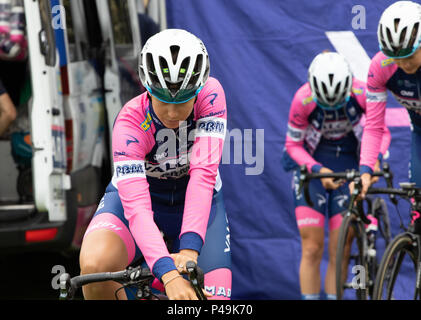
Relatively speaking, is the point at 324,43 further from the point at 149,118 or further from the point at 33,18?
the point at 149,118

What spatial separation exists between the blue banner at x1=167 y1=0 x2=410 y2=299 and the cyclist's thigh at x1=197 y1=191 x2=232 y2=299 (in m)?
3.79

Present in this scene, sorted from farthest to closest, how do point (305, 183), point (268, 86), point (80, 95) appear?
point (268, 86)
point (305, 183)
point (80, 95)

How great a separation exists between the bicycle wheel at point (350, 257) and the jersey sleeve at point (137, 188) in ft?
9.44

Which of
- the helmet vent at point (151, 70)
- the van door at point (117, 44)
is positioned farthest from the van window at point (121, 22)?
the helmet vent at point (151, 70)

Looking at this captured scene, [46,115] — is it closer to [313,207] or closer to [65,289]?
[313,207]

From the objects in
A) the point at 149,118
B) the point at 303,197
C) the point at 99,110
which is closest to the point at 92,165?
the point at 99,110

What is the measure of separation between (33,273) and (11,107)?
264 cm

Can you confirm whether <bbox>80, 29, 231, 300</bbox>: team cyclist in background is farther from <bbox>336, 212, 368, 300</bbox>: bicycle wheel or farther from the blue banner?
the blue banner

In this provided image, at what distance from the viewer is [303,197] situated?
6.89 m

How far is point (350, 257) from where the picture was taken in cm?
656

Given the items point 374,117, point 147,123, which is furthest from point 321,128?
point 147,123

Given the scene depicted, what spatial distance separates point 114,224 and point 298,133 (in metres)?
3.44

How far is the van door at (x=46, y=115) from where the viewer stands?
5473mm

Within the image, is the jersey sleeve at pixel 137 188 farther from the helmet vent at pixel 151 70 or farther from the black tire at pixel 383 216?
the black tire at pixel 383 216
